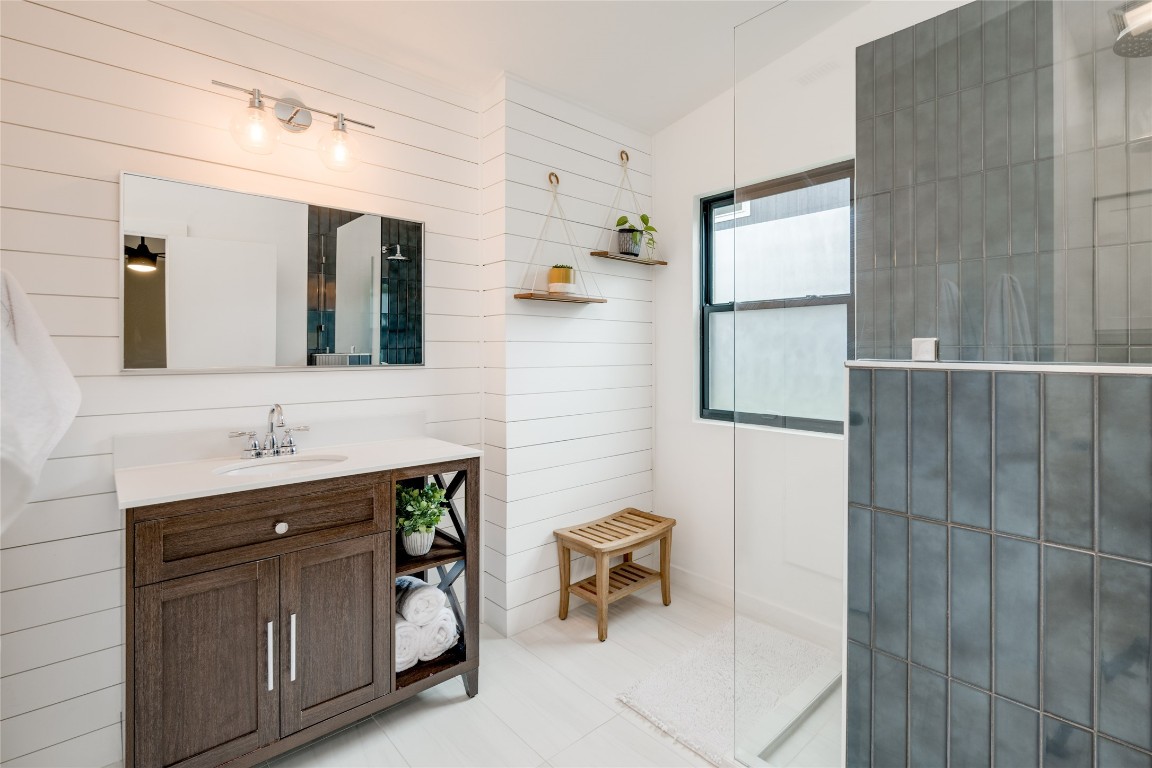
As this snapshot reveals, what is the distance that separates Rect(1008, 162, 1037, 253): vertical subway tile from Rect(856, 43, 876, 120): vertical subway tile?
1.19 ft

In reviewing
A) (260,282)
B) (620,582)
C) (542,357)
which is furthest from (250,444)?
(620,582)

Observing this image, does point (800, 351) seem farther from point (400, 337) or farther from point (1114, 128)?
point (400, 337)

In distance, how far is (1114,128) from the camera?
3.41 ft

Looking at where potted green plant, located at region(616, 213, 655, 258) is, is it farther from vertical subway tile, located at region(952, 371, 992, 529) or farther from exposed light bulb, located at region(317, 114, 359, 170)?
vertical subway tile, located at region(952, 371, 992, 529)

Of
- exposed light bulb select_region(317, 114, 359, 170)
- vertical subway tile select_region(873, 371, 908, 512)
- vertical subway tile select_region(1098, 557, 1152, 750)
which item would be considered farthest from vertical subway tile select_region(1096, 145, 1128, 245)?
exposed light bulb select_region(317, 114, 359, 170)

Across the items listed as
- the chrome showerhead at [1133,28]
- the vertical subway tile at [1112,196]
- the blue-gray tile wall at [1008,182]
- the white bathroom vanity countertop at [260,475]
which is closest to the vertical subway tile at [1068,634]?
the blue-gray tile wall at [1008,182]

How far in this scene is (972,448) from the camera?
1.13 metres

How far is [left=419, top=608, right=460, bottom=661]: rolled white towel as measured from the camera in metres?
1.93

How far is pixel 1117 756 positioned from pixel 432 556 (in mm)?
1804

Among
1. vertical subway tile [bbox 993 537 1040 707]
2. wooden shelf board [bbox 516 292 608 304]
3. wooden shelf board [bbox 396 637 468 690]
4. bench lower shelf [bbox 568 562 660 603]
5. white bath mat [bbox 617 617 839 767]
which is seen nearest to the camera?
vertical subway tile [bbox 993 537 1040 707]

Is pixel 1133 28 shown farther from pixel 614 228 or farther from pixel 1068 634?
pixel 614 228

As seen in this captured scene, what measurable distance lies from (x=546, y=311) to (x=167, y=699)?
1907 mm

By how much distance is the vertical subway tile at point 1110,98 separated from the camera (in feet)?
3.38

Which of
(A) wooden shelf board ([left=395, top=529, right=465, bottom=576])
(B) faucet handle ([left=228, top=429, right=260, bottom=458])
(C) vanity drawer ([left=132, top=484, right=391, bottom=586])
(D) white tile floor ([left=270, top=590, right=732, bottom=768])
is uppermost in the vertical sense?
(B) faucet handle ([left=228, top=429, right=260, bottom=458])
